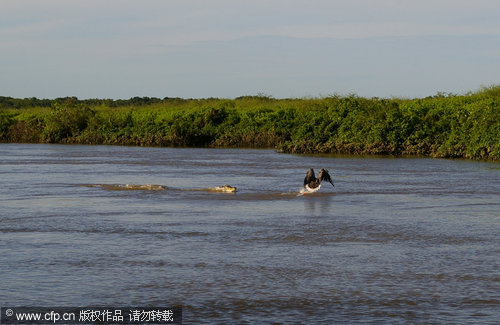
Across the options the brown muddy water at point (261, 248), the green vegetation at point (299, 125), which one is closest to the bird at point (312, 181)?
the brown muddy water at point (261, 248)

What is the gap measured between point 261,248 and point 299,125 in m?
33.4

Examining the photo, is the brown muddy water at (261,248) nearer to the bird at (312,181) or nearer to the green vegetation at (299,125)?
the bird at (312,181)

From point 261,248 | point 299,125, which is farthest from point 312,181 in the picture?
point 299,125

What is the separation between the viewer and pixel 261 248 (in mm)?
12367

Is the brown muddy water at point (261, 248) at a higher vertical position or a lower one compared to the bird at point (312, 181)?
lower

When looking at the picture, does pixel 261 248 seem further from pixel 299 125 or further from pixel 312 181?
pixel 299 125

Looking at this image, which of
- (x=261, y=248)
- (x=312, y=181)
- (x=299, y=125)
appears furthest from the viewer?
(x=299, y=125)

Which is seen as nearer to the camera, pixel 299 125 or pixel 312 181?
pixel 312 181

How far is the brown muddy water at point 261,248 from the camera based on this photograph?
910cm

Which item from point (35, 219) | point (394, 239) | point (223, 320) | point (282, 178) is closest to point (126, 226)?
point (35, 219)

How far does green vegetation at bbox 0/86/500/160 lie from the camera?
35438 millimetres

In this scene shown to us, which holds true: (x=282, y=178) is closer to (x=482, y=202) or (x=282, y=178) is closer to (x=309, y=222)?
(x=482, y=202)

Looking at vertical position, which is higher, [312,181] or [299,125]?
[299,125]

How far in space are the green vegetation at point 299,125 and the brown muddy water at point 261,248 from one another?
40.6 feet
